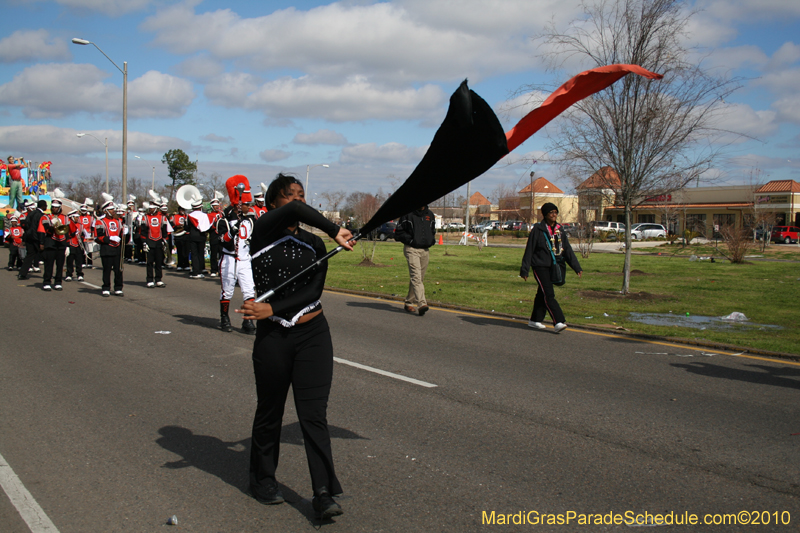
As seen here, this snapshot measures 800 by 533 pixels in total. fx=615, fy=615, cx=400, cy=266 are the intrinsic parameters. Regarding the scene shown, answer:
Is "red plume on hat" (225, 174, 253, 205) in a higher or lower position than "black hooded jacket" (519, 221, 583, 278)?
higher

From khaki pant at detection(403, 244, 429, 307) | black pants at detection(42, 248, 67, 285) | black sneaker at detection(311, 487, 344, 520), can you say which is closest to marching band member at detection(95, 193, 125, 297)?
black pants at detection(42, 248, 67, 285)

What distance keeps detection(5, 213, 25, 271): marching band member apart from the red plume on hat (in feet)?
44.3

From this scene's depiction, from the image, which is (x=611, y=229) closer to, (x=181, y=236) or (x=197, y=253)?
(x=181, y=236)

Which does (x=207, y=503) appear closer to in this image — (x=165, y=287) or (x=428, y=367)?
(x=428, y=367)

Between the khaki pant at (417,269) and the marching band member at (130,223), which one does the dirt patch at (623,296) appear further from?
the marching band member at (130,223)

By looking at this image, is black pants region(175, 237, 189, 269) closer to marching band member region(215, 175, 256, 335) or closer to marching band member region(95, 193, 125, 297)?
marching band member region(95, 193, 125, 297)

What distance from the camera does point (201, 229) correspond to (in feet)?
56.3

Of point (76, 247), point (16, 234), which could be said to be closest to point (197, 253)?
point (76, 247)

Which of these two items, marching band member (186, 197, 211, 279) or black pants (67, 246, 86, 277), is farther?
marching band member (186, 197, 211, 279)

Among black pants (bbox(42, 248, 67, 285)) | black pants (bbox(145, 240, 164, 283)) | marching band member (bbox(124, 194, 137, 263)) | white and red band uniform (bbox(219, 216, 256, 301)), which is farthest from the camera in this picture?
marching band member (bbox(124, 194, 137, 263))

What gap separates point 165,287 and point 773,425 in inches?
552

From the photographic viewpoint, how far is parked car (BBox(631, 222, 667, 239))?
5272 cm

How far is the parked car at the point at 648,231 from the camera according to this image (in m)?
52.7

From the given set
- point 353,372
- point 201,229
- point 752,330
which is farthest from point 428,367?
point 201,229
